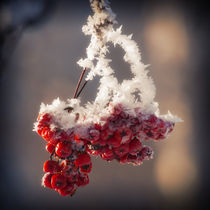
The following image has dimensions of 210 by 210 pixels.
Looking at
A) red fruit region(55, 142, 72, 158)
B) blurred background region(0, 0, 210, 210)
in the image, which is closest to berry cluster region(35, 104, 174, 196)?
red fruit region(55, 142, 72, 158)

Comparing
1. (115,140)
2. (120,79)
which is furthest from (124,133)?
(120,79)

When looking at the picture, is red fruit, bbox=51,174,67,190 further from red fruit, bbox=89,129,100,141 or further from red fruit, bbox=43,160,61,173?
red fruit, bbox=89,129,100,141

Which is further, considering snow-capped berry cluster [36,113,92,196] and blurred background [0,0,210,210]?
blurred background [0,0,210,210]

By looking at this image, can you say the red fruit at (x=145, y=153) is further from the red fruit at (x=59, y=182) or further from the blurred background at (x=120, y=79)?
the blurred background at (x=120, y=79)

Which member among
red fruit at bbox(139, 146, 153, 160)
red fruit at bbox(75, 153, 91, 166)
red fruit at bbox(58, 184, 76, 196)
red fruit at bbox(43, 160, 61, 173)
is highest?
red fruit at bbox(139, 146, 153, 160)

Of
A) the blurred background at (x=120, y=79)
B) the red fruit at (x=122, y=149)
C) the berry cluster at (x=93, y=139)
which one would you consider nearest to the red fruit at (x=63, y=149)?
the berry cluster at (x=93, y=139)

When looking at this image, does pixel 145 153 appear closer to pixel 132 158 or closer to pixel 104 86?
pixel 132 158

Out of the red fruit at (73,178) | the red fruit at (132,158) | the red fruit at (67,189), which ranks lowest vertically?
the red fruit at (67,189)
